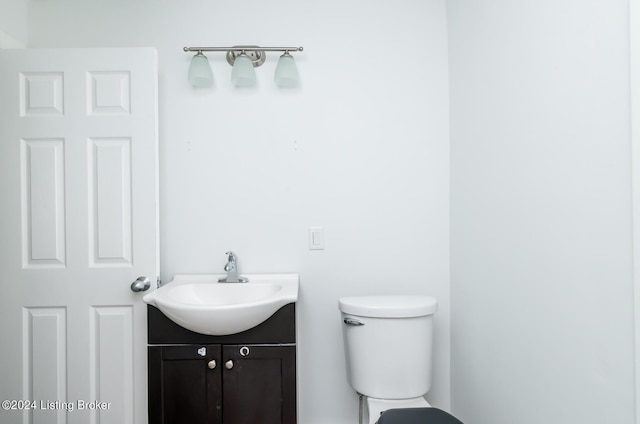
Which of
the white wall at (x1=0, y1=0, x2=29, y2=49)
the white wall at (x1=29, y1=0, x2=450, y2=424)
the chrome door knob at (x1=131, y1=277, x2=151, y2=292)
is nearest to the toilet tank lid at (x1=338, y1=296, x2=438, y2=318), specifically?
the white wall at (x1=29, y1=0, x2=450, y2=424)

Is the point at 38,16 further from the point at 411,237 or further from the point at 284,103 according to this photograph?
the point at 411,237

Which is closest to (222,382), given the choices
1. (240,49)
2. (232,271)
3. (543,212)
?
(232,271)

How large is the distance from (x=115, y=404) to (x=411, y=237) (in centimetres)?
156

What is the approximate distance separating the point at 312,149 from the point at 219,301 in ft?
2.78

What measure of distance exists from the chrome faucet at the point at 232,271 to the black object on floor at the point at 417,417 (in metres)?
0.82

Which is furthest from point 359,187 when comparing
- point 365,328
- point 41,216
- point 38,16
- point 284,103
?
point 38,16

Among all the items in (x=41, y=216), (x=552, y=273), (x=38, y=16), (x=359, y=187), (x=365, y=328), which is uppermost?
(x=38, y=16)

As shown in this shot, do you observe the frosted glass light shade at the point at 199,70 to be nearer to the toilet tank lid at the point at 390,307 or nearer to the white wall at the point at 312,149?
the white wall at the point at 312,149

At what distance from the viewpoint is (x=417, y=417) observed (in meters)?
1.13

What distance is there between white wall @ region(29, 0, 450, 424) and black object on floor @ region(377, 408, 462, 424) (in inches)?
19.2

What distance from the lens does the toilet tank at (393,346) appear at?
4.37ft

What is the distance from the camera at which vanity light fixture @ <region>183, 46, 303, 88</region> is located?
1.50m

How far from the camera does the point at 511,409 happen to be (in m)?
1.17

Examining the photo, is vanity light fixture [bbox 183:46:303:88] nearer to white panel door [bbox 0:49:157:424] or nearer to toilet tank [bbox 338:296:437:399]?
white panel door [bbox 0:49:157:424]
